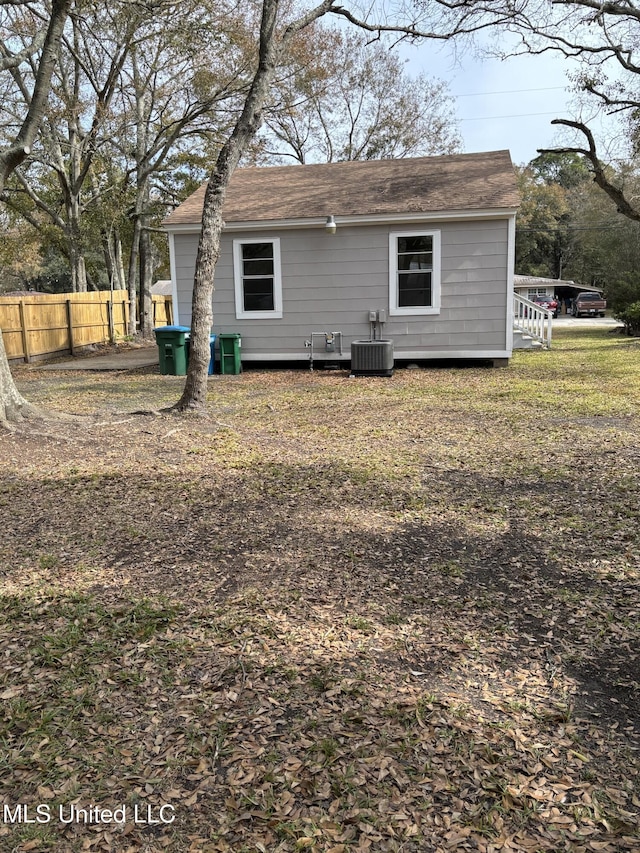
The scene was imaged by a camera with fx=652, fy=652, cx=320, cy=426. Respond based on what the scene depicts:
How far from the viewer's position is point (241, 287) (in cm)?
1266

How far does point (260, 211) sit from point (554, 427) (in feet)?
25.5

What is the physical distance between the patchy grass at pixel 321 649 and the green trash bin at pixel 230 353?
6.45 meters

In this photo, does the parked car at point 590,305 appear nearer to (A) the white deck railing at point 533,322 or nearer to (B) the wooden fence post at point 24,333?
(A) the white deck railing at point 533,322

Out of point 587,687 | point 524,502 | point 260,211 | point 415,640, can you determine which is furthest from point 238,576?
point 260,211

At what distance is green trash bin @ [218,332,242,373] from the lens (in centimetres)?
1243

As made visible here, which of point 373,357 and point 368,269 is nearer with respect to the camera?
point 373,357

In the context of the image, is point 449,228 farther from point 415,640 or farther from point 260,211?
point 415,640

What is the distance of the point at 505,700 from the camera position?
8.14ft

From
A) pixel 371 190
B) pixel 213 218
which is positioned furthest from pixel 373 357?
pixel 213 218

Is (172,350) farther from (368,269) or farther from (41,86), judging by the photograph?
(41,86)

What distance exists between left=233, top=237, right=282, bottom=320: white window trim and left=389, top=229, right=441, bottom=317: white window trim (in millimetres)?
2138

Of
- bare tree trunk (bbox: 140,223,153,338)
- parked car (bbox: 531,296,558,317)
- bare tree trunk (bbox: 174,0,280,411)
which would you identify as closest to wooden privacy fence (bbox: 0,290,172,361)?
bare tree trunk (bbox: 140,223,153,338)

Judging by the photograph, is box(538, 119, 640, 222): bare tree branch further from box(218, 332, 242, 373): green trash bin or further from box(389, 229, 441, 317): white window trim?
box(218, 332, 242, 373): green trash bin

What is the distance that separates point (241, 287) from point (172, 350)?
1808 millimetres
